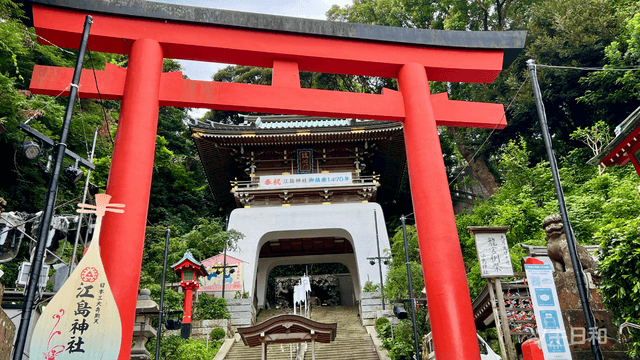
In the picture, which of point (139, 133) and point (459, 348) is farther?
point (139, 133)

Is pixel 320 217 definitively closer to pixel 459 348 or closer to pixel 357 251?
pixel 357 251

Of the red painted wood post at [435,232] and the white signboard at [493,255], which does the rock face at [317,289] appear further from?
the red painted wood post at [435,232]

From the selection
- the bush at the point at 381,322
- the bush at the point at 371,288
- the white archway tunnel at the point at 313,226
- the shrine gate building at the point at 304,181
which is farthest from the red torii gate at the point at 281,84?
the white archway tunnel at the point at 313,226

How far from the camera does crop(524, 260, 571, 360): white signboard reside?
14.3 ft

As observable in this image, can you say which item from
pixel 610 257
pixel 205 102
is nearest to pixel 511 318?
pixel 610 257

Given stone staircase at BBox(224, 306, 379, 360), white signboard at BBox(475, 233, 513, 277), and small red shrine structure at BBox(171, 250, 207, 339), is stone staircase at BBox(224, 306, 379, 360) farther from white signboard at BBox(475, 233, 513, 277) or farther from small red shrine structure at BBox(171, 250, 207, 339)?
white signboard at BBox(475, 233, 513, 277)

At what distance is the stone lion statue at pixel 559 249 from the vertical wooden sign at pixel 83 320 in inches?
248

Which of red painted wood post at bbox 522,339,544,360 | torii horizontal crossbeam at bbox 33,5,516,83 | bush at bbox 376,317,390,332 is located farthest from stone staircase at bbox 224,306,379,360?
torii horizontal crossbeam at bbox 33,5,516,83

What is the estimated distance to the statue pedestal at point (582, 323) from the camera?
19.1ft

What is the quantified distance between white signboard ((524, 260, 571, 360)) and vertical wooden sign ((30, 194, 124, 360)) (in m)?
4.09

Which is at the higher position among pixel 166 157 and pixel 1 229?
pixel 166 157

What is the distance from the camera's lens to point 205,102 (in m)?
5.50

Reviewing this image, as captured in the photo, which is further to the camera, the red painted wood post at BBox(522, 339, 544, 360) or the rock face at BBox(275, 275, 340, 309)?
the rock face at BBox(275, 275, 340, 309)

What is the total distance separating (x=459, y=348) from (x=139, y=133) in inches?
173
